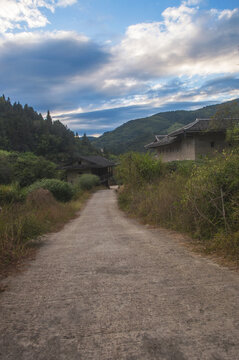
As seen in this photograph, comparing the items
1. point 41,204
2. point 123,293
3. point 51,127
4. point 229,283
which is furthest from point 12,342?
point 51,127

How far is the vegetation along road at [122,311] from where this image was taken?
7.67ft

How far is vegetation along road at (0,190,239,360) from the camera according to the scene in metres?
2.34

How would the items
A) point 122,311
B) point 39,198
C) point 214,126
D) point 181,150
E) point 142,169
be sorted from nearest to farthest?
1. point 122,311
2. point 39,198
3. point 142,169
4. point 214,126
5. point 181,150

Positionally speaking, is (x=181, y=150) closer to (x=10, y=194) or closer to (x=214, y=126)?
(x=214, y=126)

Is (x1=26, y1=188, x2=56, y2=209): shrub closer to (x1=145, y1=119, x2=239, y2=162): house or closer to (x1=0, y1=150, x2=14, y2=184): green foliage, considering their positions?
(x1=145, y1=119, x2=239, y2=162): house

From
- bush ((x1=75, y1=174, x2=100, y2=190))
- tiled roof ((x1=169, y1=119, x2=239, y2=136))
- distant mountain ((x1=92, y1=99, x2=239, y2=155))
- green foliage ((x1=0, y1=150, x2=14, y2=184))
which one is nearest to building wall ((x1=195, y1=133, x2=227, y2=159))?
tiled roof ((x1=169, y1=119, x2=239, y2=136))

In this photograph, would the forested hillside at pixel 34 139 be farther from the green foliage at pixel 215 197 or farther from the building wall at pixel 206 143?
the green foliage at pixel 215 197

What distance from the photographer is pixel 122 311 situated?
2992mm

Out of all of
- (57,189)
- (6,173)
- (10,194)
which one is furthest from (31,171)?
(10,194)

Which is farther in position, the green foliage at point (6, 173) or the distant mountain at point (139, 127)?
the distant mountain at point (139, 127)

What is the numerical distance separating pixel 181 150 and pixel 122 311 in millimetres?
26970

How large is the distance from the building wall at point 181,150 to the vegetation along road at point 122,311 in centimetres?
1910

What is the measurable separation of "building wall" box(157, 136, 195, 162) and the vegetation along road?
62.7ft

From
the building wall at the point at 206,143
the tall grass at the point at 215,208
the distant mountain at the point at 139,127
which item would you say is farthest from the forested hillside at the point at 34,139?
the tall grass at the point at 215,208
